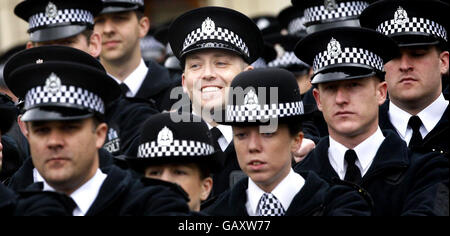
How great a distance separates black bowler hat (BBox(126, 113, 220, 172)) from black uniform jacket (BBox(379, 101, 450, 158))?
53.6 inches

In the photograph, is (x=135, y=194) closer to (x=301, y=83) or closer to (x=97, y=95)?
(x=97, y=95)

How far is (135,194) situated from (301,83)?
3991 millimetres

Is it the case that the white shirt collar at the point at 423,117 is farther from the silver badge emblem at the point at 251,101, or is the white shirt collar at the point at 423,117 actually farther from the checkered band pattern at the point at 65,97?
the checkered band pattern at the point at 65,97

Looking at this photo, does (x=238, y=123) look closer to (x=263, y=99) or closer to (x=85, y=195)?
(x=263, y=99)

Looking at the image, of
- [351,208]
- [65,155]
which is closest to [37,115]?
[65,155]

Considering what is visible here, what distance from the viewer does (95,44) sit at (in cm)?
985

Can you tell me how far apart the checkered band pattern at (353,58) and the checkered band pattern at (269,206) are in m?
1.06

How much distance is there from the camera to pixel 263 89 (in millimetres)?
7551

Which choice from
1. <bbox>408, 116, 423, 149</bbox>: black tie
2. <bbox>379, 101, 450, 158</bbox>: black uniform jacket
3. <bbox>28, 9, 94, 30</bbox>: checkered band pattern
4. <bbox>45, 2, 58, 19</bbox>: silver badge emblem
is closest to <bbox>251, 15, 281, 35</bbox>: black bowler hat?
<bbox>28, 9, 94, 30</bbox>: checkered band pattern

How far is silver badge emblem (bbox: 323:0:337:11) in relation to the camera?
32.2 feet

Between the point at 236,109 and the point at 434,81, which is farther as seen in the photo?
the point at 434,81

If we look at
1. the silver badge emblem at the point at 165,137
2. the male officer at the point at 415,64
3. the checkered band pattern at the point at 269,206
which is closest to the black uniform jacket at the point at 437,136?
the male officer at the point at 415,64

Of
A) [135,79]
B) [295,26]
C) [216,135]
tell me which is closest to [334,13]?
[216,135]
